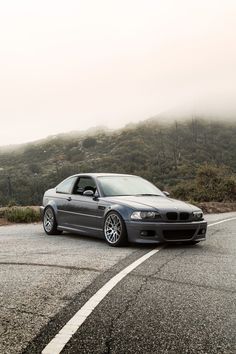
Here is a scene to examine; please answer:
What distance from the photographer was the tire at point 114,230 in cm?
944

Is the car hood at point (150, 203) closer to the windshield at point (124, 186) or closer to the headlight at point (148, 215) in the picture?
the headlight at point (148, 215)

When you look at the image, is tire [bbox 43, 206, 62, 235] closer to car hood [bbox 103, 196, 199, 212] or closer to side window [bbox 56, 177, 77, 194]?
side window [bbox 56, 177, 77, 194]

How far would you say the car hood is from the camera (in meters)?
9.43

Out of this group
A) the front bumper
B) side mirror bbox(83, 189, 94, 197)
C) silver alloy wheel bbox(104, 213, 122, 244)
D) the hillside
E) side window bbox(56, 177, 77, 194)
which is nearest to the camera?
the front bumper

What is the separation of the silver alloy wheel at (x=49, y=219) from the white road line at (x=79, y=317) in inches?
196

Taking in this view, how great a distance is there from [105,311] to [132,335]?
2.56 feet

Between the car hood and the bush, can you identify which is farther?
the bush

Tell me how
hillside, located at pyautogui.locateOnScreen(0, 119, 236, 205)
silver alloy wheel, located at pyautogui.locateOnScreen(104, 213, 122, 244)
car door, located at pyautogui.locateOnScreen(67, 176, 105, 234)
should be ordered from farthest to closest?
hillside, located at pyautogui.locateOnScreen(0, 119, 236, 205) < car door, located at pyautogui.locateOnScreen(67, 176, 105, 234) < silver alloy wheel, located at pyautogui.locateOnScreen(104, 213, 122, 244)

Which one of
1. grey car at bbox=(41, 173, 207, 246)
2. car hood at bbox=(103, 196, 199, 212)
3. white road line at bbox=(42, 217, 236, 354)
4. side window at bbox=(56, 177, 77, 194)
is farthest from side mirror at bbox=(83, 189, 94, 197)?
white road line at bbox=(42, 217, 236, 354)

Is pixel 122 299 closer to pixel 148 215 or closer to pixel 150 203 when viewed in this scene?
pixel 148 215

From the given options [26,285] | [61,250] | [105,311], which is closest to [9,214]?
[61,250]

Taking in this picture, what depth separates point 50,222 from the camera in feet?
39.3

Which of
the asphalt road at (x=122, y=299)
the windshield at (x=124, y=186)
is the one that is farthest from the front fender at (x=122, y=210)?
the windshield at (x=124, y=186)

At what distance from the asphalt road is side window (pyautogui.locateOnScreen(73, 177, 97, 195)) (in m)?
2.19
